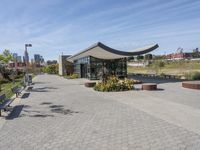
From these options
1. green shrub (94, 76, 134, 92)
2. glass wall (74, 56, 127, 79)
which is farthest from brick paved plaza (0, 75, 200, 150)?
glass wall (74, 56, 127, 79)

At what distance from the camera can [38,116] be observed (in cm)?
1159

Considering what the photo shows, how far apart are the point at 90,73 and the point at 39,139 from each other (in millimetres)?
31032

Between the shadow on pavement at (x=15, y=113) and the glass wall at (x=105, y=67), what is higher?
the glass wall at (x=105, y=67)

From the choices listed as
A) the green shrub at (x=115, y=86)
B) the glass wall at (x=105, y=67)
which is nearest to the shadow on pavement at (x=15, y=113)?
the green shrub at (x=115, y=86)

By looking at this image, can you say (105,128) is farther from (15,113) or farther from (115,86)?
(115,86)

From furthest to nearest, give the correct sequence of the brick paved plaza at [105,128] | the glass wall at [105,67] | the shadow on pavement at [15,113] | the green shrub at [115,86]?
the glass wall at [105,67] → the green shrub at [115,86] → the shadow on pavement at [15,113] → the brick paved plaza at [105,128]

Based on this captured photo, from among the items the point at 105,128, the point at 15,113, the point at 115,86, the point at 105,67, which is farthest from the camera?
the point at 105,67

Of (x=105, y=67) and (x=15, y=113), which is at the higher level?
(x=105, y=67)

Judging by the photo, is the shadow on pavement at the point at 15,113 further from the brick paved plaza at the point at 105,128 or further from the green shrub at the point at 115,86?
the green shrub at the point at 115,86

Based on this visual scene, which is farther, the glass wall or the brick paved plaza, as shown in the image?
the glass wall

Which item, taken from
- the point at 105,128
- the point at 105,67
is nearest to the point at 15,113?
the point at 105,128

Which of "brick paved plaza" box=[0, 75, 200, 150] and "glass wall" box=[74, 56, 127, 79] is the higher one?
"glass wall" box=[74, 56, 127, 79]

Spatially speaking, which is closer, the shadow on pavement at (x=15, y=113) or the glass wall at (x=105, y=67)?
the shadow on pavement at (x=15, y=113)

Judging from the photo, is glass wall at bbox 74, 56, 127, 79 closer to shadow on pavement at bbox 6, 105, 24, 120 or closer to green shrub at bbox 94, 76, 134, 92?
green shrub at bbox 94, 76, 134, 92
